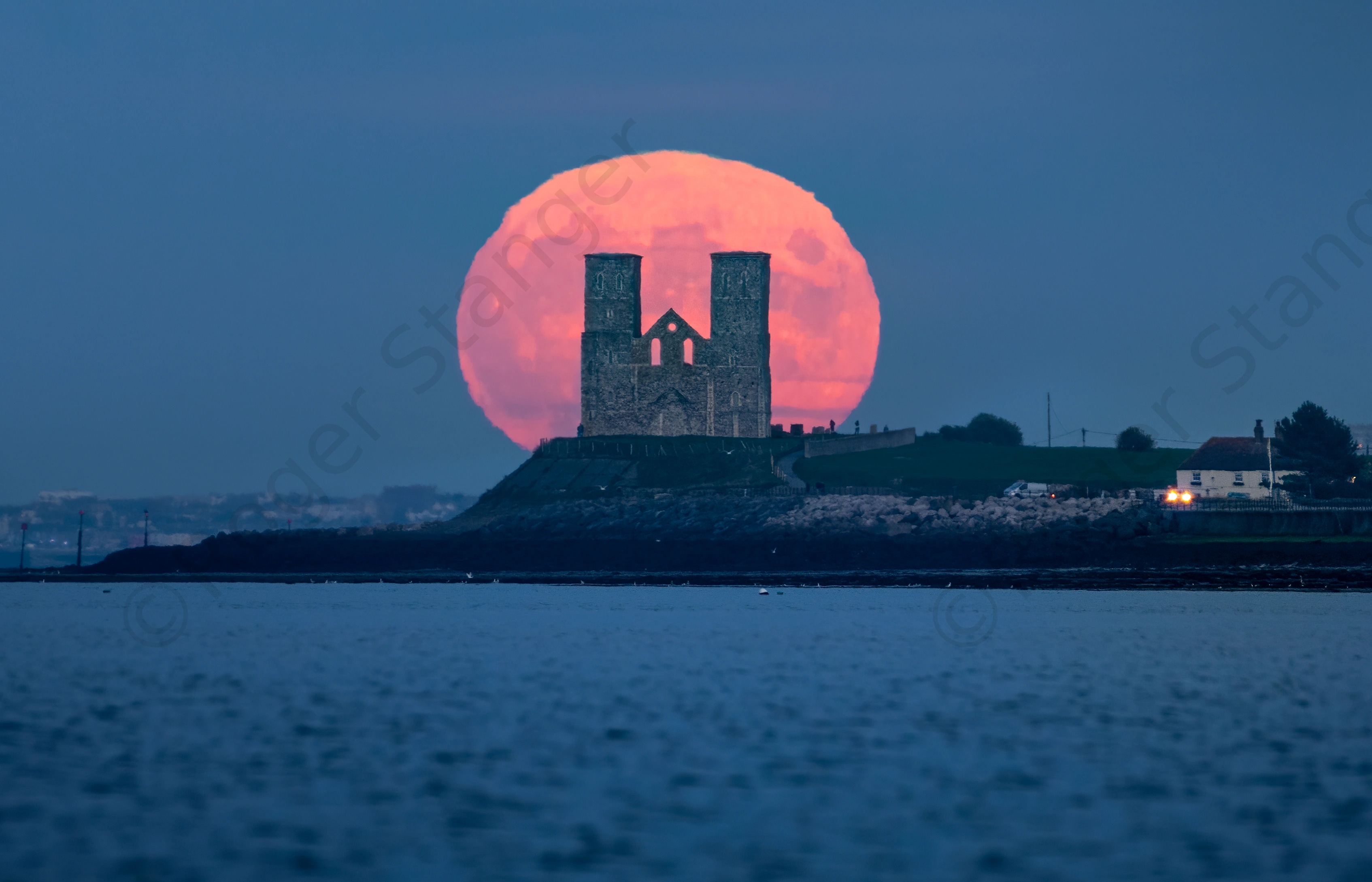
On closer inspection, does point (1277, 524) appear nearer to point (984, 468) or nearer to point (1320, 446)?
point (1320, 446)

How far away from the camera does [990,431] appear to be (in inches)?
4739

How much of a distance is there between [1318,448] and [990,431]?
35369 millimetres

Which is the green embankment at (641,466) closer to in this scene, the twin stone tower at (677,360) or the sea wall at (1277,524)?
the twin stone tower at (677,360)

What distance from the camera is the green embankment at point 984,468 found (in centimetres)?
8762

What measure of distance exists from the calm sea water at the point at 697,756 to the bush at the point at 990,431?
75404 millimetres

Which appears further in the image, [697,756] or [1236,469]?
[1236,469]

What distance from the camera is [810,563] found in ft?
238

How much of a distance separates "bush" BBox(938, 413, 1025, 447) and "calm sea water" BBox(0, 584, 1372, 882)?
7540 centimetres

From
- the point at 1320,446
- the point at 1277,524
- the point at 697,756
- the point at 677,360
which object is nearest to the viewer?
the point at 697,756

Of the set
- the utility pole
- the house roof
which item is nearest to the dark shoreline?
the utility pole

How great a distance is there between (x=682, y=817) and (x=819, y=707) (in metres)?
9.51

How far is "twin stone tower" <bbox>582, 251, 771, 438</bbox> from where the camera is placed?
108 metres

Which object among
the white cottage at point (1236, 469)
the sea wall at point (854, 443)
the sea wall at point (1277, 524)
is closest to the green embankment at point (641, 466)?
the sea wall at point (854, 443)

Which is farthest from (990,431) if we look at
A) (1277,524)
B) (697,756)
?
(697,756)
